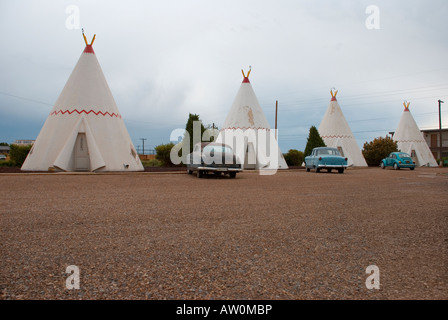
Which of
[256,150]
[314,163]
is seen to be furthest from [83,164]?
[314,163]

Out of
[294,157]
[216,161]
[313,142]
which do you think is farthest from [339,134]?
[216,161]

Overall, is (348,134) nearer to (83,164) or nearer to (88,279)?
(83,164)

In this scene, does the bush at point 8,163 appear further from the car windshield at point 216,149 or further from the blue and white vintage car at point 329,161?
the blue and white vintage car at point 329,161

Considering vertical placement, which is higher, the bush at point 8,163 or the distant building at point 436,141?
the distant building at point 436,141

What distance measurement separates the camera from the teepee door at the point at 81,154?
16172 millimetres

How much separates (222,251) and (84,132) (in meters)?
14.5

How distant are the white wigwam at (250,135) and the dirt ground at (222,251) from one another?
15712mm

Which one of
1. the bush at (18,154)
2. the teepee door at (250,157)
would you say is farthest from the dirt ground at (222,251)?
the bush at (18,154)

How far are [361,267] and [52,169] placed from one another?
15.3 m

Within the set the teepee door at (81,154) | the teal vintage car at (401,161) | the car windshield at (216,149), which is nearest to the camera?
the car windshield at (216,149)

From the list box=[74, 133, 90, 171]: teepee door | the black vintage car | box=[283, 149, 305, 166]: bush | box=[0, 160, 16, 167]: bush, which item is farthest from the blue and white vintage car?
box=[0, 160, 16, 167]: bush

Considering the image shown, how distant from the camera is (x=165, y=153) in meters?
23.8

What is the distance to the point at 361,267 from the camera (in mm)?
2842

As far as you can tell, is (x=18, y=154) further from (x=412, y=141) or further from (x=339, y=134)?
(x=412, y=141)
